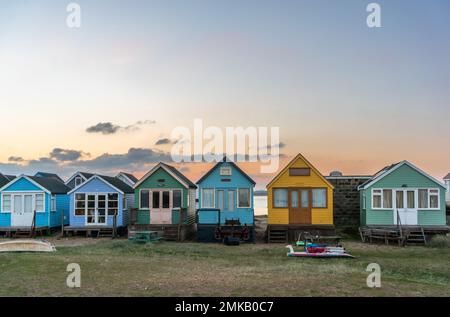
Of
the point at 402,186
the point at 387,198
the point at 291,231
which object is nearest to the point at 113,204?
the point at 291,231

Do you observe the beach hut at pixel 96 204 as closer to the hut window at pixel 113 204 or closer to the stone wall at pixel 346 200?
the hut window at pixel 113 204

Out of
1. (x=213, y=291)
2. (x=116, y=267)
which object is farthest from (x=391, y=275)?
(x=116, y=267)

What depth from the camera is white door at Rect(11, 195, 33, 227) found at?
34.1 meters

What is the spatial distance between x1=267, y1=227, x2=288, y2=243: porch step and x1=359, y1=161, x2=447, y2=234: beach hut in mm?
5195

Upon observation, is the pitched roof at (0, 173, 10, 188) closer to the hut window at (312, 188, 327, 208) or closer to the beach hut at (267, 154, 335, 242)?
the beach hut at (267, 154, 335, 242)

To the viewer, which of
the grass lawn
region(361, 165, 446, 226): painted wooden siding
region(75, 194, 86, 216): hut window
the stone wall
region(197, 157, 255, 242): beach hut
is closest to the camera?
the grass lawn

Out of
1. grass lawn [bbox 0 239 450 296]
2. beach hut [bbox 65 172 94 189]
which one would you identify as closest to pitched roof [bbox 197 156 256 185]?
grass lawn [bbox 0 239 450 296]

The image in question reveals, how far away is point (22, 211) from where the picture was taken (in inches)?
1347

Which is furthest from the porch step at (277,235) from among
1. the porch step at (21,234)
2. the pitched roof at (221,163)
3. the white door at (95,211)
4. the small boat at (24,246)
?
the porch step at (21,234)

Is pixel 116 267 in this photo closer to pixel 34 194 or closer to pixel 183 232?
pixel 183 232

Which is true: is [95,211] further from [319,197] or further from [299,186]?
[319,197]

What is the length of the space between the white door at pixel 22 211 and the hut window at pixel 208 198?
12314mm

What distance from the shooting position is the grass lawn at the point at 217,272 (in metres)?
14.3
